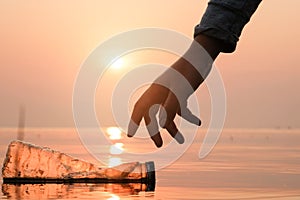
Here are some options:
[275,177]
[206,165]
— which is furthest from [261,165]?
[275,177]

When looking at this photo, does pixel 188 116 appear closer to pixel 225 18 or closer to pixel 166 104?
pixel 166 104

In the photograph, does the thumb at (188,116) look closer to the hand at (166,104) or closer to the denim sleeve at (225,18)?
the hand at (166,104)

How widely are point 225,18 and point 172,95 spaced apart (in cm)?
20

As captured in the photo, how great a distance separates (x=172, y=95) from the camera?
1755 mm

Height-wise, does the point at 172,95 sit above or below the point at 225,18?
below

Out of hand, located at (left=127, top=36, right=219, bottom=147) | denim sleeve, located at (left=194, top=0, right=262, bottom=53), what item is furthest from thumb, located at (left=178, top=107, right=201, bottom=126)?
denim sleeve, located at (left=194, top=0, right=262, bottom=53)

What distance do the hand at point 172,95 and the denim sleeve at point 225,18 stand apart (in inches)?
0.9

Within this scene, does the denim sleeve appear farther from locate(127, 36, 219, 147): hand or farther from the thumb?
the thumb

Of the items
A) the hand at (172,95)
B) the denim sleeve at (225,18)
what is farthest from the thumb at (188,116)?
the denim sleeve at (225,18)

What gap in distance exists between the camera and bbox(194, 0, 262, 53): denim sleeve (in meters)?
1.74

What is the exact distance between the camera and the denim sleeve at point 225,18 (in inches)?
68.5

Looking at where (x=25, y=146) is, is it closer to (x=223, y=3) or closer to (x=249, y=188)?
(x=249, y=188)

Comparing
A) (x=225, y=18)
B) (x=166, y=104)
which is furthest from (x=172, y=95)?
(x=225, y=18)

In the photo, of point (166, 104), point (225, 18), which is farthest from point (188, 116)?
point (225, 18)
